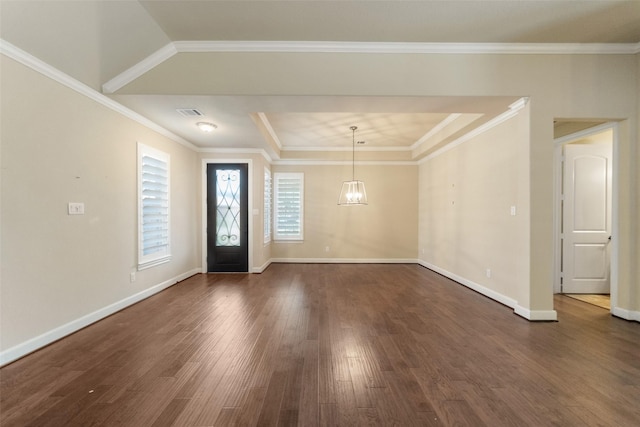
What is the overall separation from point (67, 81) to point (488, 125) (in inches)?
207

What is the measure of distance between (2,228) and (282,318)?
2.63 meters

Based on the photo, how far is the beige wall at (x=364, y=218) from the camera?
23.5 ft

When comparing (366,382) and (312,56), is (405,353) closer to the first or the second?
(366,382)

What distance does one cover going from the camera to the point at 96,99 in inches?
126

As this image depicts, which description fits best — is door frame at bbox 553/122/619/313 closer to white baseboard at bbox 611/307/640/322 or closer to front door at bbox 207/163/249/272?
white baseboard at bbox 611/307/640/322

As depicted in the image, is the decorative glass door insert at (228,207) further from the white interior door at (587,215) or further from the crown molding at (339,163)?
the white interior door at (587,215)

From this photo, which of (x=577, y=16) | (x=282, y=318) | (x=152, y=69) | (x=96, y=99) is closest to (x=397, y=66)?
(x=577, y=16)

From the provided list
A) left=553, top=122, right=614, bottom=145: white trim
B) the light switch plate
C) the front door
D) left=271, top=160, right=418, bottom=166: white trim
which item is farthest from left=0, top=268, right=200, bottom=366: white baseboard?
left=553, top=122, right=614, bottom=145: white trim

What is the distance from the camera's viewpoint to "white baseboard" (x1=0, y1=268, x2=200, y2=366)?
2330 millimetres

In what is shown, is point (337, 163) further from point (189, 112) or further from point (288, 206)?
point (189, 112)

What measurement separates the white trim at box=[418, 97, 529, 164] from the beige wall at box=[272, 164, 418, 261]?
4.57 ft

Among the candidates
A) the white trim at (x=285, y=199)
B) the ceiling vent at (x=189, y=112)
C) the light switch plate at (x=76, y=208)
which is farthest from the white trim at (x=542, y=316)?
the light switch plate at (x=76, y=208)

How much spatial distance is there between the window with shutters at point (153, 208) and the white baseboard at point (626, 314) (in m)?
6.13

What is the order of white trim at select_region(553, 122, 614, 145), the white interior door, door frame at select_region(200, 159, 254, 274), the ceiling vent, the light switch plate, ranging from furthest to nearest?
door frame at select_region(200, 159, 254, 274), the white interior door, the ceiling vent, white trim at select_region(553, 122, 614, 145), the light switch plate
